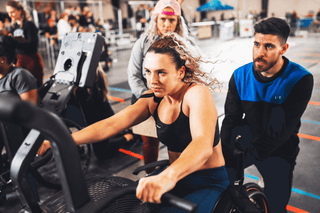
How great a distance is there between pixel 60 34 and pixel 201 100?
20.8 feet

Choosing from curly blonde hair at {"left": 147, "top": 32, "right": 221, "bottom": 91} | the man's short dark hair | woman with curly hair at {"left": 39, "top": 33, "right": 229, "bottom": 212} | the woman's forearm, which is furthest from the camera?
the man's short dark hair

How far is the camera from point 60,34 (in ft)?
22.0

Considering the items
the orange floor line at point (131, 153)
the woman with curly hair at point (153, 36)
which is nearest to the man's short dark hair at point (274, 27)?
the woman with curly hair at point (153, 36)

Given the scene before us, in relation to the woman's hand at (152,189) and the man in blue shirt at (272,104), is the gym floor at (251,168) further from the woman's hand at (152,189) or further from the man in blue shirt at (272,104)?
the woman's hand at (152,189)

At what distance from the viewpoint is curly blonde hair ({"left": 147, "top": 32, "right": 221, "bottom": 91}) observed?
1.35 metres

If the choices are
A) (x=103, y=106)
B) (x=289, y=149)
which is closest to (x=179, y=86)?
(x=289, y=149)

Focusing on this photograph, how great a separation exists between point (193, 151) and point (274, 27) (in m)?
0.99

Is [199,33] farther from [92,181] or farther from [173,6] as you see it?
Answer: [92,181]

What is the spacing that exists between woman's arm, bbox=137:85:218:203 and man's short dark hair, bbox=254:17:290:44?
1.91 feet

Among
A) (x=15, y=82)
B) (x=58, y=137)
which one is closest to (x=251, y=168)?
(x=15, y=82)

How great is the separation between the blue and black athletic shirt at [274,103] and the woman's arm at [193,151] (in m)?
0.55

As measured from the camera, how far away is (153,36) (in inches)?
90.8

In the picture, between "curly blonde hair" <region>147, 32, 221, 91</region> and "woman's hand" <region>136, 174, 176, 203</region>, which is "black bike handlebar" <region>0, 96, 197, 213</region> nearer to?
"woman's hand" <region>136, 174, 176, 203</region>

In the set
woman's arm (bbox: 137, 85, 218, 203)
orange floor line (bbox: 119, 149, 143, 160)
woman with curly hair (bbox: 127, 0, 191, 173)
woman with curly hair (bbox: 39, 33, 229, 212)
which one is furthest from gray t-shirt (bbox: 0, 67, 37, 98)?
woman's arm (bbox: 137, 85, 218, 203)
